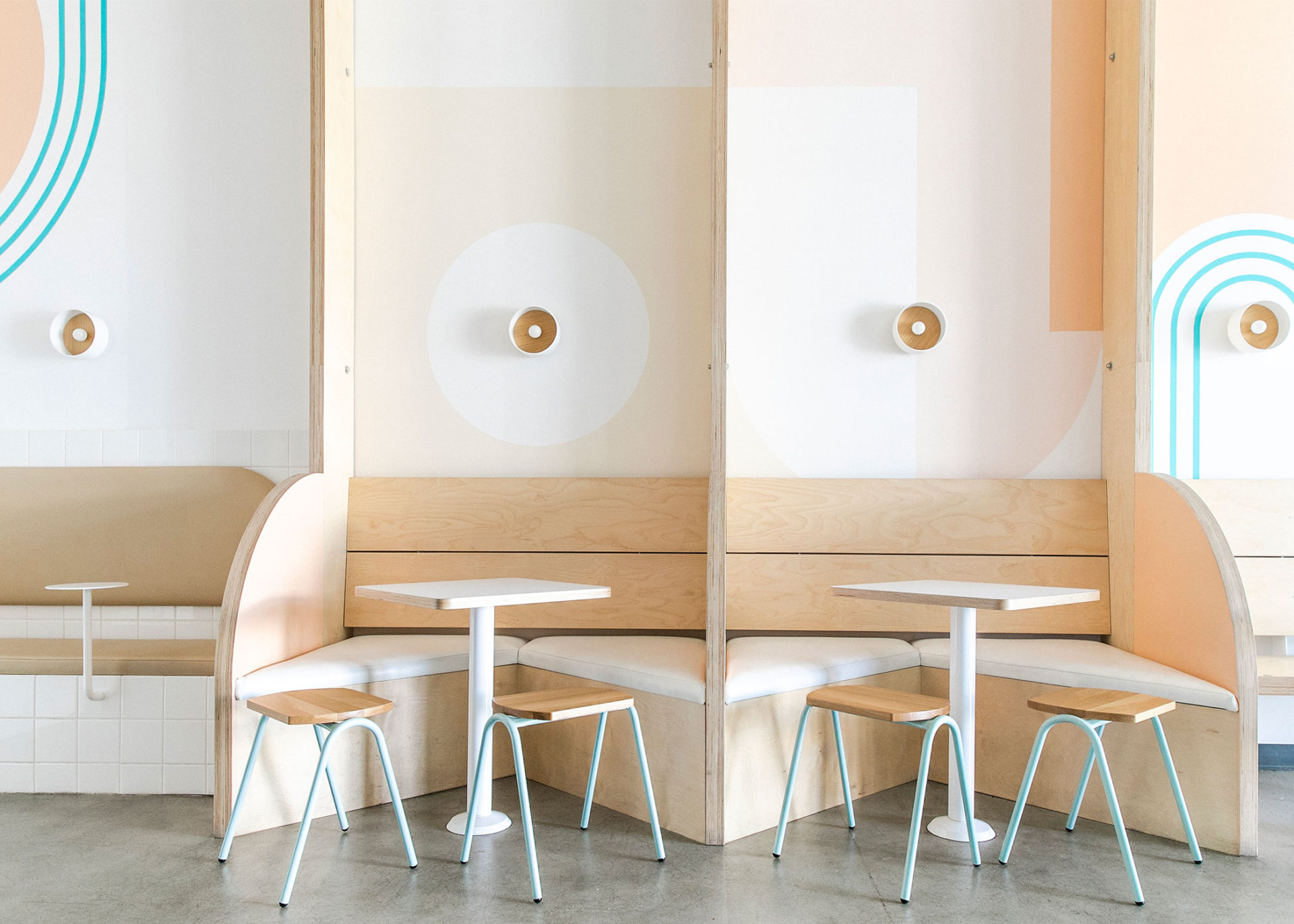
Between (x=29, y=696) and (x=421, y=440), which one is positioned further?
(x=421, y=440)

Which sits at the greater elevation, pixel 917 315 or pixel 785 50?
pixel 785 50

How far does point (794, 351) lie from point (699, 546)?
0.89 m

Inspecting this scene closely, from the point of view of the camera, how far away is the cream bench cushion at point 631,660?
2.86 meters

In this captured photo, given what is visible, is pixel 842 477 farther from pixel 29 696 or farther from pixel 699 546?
pixel 29 696

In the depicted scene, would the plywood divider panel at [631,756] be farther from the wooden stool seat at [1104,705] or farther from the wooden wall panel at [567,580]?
the wooden stool seat at [1104,705]

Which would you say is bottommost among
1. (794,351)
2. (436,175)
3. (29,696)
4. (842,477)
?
(29,696)

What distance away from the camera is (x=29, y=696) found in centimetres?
324

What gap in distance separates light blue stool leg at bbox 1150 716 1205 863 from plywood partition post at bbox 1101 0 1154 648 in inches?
31.7

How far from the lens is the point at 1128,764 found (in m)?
2.88

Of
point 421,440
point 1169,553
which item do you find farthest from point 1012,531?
point 421,440

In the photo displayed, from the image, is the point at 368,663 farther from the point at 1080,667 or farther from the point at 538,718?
the point at 1080,667

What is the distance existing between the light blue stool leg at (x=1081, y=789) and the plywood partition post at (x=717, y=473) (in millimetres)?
1081

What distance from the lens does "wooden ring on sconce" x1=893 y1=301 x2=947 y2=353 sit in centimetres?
374

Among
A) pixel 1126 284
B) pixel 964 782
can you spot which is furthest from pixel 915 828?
pixel 1126 284
